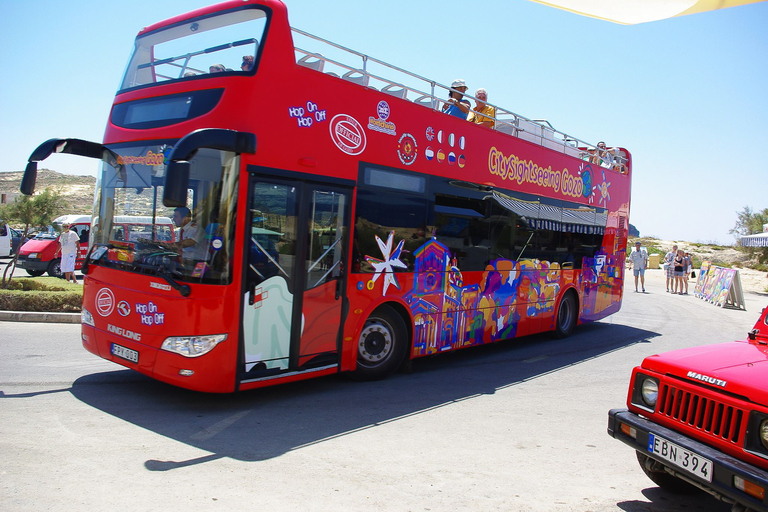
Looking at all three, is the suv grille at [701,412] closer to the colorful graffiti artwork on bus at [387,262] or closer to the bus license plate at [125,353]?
the colorful graffiti artwork on bus at [387,262]

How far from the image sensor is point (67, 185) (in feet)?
227

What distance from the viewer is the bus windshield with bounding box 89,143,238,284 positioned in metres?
5.61

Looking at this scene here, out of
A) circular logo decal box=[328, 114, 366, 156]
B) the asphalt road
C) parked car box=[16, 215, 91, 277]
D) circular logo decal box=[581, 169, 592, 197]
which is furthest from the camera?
parked car box=[16, 215, 91, 277]

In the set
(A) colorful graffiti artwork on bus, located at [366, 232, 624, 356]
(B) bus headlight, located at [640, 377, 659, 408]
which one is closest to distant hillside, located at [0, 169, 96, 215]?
(A) colorful graffiti artwork on bus, located at [366, 232, 624, 356]

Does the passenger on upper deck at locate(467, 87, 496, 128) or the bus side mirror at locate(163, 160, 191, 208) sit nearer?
the bus side mirror at locate(163, 160, 191, 208)

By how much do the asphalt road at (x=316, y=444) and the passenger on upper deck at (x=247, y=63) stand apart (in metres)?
3.59

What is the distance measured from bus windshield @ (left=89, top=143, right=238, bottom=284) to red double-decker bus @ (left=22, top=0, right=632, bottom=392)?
0.02m

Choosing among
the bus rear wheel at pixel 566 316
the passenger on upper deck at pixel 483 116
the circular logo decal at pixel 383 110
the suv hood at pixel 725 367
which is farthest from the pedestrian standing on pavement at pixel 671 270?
the suv hood at pixel 725 367

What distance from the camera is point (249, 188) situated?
5746mm

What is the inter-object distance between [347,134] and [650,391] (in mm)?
4342

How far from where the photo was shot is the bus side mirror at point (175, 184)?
4.77m

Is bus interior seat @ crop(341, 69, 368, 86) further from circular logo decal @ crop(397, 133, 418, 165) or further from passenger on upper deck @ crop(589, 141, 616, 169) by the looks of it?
passenger on upper deck @ crop(589, 141, 616, 169)

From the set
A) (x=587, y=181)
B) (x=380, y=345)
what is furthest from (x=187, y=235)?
(x=587, y=181)

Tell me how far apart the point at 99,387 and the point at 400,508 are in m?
4.22
